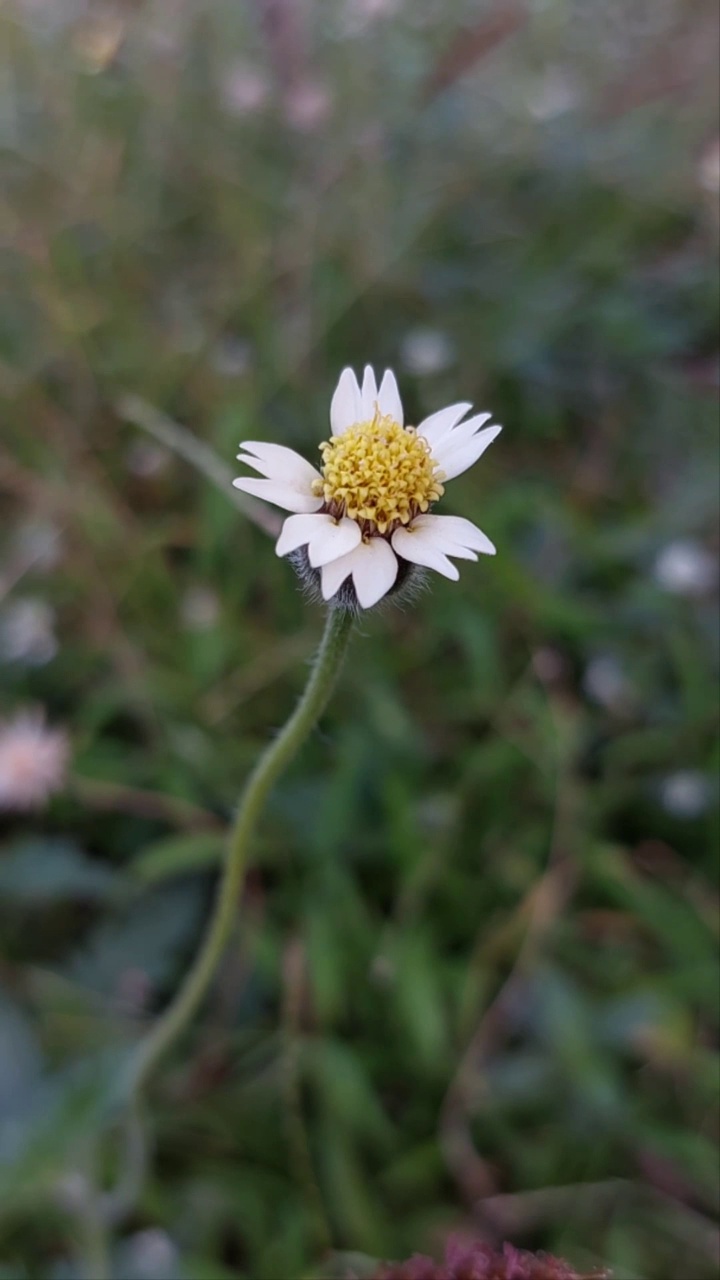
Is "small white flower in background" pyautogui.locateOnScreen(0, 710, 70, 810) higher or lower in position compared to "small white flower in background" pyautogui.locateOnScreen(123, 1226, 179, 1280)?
higher

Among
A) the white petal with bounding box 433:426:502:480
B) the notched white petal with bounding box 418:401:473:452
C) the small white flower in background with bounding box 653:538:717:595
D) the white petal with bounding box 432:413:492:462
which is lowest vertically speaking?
the white petal with bounding box 433:426:502:480

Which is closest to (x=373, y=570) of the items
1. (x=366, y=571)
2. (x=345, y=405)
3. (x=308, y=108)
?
(x=366, y=571)

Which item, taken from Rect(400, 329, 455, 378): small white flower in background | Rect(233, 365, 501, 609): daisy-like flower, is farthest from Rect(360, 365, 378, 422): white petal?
Rect(400, 329, 455, 378): small white flower in background

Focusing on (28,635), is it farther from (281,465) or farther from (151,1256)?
(281,465)

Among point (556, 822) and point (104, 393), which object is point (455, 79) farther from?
point (556, 822)

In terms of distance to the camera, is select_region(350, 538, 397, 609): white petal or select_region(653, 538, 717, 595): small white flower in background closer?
select_region(350, 538, 397, 609): white petal

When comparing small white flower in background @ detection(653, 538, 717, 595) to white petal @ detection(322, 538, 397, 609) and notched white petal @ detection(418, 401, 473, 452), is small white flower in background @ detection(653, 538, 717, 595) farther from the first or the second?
white petal @ detection(322, 538, 397, 609)

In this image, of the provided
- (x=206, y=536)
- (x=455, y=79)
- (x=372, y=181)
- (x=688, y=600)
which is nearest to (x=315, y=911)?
(x=206, y=536)
